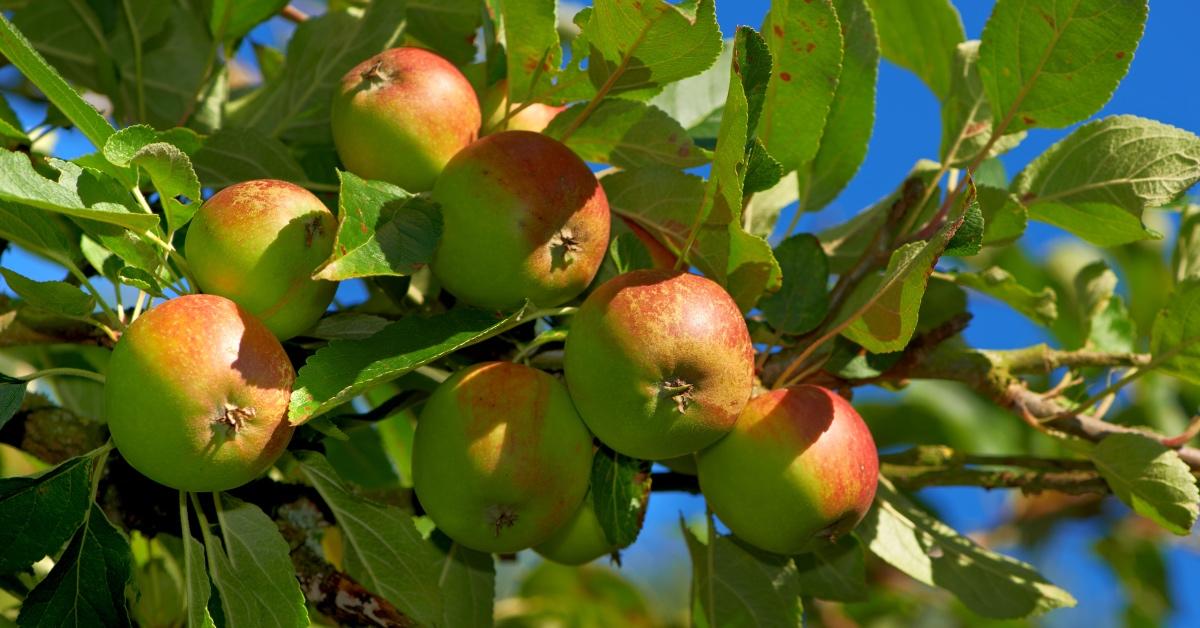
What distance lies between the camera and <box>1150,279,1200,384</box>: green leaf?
1.68 meters

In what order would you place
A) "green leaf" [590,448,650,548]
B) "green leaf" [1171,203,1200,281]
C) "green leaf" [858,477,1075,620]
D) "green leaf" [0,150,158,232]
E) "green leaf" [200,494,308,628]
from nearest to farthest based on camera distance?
"green leaf" [0,150,158,232], "green leaf" [200,494,308,628], "green leaf" [590,448,650,548], "green leaf" [858,477,1075,620], "green leaf" [1171,203,1200,281]

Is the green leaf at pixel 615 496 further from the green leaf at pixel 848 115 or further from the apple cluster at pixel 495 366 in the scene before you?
the green leaf at pixel 848 115

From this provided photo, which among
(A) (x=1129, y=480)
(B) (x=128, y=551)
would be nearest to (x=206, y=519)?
(B) (x=128, y=551)

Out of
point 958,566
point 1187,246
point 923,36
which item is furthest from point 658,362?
point 1187,246

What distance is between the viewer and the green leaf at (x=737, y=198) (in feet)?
3.89

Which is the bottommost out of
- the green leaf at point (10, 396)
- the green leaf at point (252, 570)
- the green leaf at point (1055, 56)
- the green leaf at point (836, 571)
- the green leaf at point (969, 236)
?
the green leaf at point (836, 571)

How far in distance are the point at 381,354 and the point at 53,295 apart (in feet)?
1.30

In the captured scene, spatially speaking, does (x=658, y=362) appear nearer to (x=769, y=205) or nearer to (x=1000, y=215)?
(x=1000, y=215)

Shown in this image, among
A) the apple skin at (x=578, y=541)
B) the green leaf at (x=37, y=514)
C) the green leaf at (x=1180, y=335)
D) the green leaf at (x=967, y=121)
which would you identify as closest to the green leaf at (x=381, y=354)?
the green leaf at (x=37, y=514)

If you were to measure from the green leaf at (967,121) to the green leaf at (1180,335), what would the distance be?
33cm

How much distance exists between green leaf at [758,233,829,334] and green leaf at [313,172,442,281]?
478mm

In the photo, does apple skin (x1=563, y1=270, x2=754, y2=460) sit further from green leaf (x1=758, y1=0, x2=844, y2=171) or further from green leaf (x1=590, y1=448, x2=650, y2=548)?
green leaf (x1=758, y1=0, x2=844, y2=171)

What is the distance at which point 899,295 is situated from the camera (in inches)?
50.4

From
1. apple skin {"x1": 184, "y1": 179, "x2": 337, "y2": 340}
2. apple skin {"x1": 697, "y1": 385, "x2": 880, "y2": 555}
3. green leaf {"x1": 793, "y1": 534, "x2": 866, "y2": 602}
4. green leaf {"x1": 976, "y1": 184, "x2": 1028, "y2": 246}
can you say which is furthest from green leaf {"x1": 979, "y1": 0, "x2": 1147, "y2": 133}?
apple skin {"x1": 184, "y1": 179, "x2": 337, "y2": 340}
